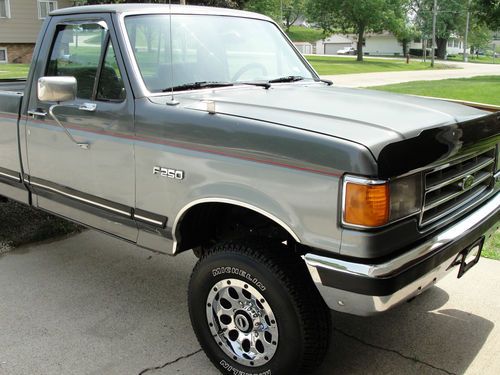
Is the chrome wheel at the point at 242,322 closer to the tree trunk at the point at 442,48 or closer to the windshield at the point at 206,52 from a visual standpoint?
the windshield at the point at 206,52

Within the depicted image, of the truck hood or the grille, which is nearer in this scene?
Answer: the truck hood

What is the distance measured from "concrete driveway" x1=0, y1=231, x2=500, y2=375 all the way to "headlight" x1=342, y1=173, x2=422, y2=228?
1.13m

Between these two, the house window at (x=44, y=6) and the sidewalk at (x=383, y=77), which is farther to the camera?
the house window at (x=44, y=6)

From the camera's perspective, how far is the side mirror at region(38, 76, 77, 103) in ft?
11.3

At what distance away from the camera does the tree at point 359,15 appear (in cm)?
4544

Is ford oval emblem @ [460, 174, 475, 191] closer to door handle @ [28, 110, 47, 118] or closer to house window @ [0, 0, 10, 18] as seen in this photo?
door handle @ [28, 110, 47, 118]

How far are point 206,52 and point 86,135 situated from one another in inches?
37.8

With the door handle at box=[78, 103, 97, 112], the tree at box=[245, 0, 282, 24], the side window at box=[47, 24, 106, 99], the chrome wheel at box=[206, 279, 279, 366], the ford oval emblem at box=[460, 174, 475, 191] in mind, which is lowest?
the chrome wheel at box=[206, 279, 279, 366]

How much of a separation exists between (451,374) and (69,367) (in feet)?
7.10

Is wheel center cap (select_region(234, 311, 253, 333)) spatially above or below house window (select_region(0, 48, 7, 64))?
below

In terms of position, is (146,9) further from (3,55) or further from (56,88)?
(3,55)

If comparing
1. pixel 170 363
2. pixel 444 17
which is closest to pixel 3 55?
pixel 170 363

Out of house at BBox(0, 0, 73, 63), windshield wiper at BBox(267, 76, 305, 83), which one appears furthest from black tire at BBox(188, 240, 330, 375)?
house at BBox(0, 0, 73, 63)

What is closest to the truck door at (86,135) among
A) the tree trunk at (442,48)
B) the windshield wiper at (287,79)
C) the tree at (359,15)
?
the windshield wiper at (287,79)
